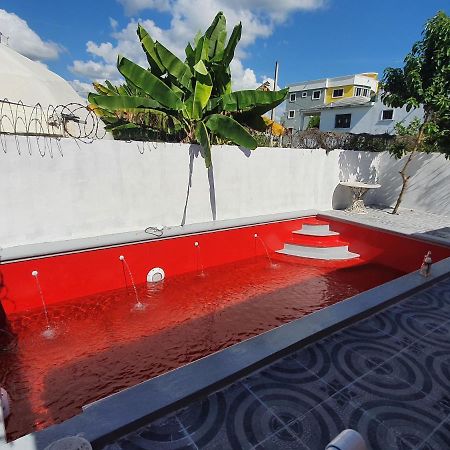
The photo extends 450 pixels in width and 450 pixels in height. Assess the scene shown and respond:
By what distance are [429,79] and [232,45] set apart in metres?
4.84

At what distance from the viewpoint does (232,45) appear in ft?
20.6

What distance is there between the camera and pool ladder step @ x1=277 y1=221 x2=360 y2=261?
7406mm

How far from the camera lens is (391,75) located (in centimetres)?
784

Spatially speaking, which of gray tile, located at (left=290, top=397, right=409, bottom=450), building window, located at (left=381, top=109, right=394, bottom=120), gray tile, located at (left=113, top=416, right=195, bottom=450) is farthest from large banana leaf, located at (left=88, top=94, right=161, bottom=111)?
building window, located at (left=381, top=109, right=394, bottom=120)

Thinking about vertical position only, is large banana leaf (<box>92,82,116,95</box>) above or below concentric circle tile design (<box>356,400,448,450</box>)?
above

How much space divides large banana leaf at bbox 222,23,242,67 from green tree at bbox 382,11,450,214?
13.5 feet

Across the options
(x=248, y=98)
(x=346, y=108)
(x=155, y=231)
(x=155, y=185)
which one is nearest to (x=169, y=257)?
(x=155, y=231)

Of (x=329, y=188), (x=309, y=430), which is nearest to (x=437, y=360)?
(x=309, y=430)

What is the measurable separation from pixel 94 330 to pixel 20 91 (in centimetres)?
1025

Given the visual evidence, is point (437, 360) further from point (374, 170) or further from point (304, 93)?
point (304, 93)

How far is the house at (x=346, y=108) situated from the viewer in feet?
82.6

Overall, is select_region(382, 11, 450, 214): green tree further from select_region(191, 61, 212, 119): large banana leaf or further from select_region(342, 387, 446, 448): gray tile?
select_region(342, 387, 446, 448): gray tile

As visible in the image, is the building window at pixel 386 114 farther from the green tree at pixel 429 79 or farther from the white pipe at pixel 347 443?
the white pipe at pixel 347 443

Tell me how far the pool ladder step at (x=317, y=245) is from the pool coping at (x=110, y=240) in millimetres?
734
